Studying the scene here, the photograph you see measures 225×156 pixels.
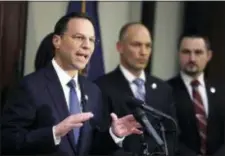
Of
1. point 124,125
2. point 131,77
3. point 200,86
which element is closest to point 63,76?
point 124,125

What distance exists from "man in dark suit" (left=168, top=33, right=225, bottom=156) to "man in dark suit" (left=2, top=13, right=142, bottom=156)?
742mm

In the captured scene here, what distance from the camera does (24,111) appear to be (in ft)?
7.39

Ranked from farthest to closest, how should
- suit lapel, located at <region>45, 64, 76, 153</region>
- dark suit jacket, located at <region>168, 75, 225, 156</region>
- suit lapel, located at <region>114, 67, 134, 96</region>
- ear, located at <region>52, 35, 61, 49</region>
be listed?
dark suit jacket, located at <region>168, 75, 225, 156</region> < suit lapel, located at <region>114, 67, 134, 96</region> < ear, located at <region>52, 35, 61, 49</region> < suit lapel, located at <region>45, 64, 76, 153</region>

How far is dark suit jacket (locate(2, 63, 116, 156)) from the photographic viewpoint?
7.25 ft

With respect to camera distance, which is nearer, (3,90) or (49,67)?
(49,67)

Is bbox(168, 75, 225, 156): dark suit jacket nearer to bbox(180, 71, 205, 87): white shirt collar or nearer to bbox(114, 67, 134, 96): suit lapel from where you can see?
bbox(180, 71, 205, 87): white shirt collar

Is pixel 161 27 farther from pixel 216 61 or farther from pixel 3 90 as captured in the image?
pixel 3 90

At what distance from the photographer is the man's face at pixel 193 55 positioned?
3.32 meters

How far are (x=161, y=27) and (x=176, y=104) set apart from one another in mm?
1274

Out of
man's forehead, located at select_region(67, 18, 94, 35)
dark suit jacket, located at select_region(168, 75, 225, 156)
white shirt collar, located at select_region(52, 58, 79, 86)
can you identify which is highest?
man's forehead, located at select_region(67, 18, 94, 35)

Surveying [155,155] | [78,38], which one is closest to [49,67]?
[78,38]

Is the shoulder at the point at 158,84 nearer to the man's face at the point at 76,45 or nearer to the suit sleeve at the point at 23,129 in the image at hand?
the man's face at the point at 76,45

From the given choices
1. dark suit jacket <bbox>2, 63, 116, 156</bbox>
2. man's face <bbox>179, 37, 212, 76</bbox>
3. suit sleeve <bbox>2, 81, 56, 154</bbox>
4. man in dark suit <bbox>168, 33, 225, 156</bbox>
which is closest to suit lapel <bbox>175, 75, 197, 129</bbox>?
man in dark suit <bbox>168, 33, 225, 156</bbox>

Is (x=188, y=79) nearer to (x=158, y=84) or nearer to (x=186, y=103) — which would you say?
(x=186, y=103)
